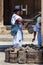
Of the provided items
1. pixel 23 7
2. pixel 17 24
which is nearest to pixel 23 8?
pixel 23 7

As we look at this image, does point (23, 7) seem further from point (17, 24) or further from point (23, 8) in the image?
point (17, 24)

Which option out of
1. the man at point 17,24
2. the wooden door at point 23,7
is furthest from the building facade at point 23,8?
the man at point 17,24

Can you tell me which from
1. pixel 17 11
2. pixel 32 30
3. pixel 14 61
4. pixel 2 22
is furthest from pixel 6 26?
pixel 14 61

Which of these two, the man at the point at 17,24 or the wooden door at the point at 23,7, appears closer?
the man at the point at 17,24

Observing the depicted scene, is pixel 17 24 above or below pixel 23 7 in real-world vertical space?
below

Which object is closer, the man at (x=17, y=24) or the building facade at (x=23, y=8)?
the man at (x=17, y=24)

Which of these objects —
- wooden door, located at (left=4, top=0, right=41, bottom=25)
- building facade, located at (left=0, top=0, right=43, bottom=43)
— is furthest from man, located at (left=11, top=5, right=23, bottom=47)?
wooden door, located at (left=4, top=0, right=41, bottom=25)

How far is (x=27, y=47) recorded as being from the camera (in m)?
9.78

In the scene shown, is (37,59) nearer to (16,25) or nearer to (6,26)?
(16,25)

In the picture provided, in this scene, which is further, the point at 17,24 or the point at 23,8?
the point at 23,8

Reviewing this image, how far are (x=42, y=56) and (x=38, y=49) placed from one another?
0.32 meters

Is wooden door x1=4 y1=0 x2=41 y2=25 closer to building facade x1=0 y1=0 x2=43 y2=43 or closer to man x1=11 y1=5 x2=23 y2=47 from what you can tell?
building facade x1=0 y1=0 x2=43 y2=43

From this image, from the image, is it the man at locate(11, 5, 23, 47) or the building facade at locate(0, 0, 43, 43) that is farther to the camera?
the building facade at locate(0, 0, 43, 43)

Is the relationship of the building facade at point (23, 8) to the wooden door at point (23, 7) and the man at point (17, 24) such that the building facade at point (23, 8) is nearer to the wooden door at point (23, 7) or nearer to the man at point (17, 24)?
the wooden door at point (23, 7)
